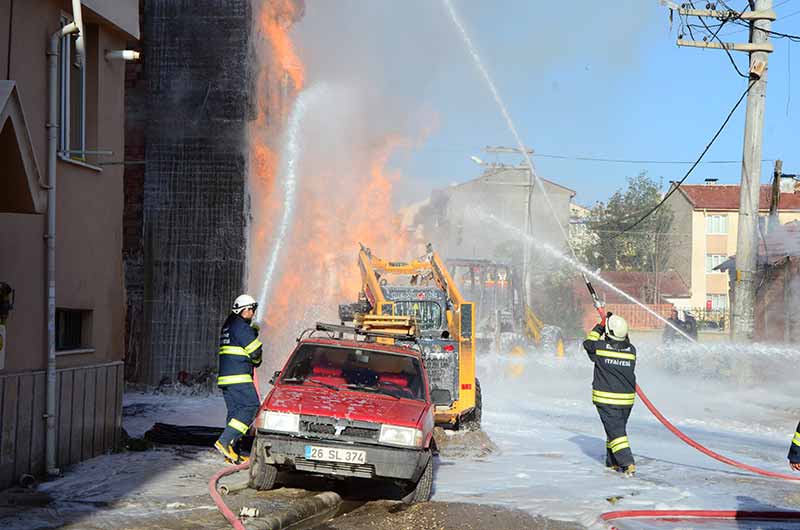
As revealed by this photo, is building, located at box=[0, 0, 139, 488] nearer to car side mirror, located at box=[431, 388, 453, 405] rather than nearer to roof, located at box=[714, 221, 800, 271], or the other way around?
car side mirror, located at box=[431, 388, 453, 405]

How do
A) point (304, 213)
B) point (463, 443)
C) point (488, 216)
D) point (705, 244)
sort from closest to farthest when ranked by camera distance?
point (463, 443) < point (304, 213) < point (488, 216) < point (705, 244)

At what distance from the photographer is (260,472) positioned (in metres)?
9.34

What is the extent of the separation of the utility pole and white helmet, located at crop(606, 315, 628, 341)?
8.48 metres

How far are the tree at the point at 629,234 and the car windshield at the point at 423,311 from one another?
50.3 metres

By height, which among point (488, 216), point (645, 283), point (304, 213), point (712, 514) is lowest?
point (712, 514)

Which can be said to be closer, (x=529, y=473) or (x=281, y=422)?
(x=281, y=422)

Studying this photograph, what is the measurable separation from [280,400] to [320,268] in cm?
1341

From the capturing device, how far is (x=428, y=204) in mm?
30578

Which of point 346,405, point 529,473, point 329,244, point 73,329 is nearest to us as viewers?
point 346,405

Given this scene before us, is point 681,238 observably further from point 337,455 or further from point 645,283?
point 337,455

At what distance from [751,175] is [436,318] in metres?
7.80

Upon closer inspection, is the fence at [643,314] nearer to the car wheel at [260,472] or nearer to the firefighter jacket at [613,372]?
the firefighter jacket at [613,372]

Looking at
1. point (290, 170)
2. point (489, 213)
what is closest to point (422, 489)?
point (290, 170)

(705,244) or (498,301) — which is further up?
(705,244)
